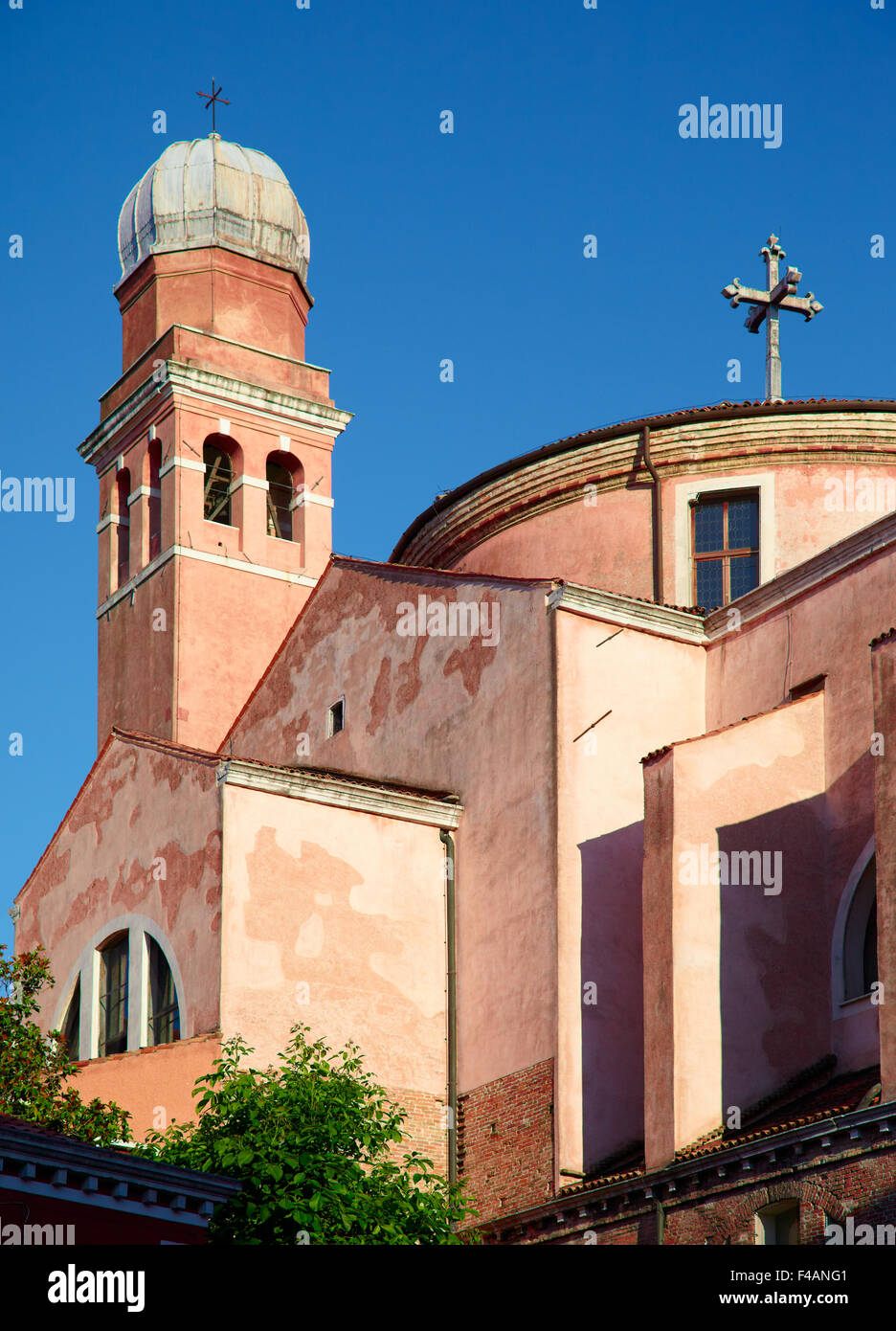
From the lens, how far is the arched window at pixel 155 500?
3375cm

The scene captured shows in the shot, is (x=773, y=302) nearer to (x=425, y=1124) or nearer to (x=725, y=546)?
(x=725, y=546)

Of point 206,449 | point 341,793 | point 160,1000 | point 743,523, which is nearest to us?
point 341,793

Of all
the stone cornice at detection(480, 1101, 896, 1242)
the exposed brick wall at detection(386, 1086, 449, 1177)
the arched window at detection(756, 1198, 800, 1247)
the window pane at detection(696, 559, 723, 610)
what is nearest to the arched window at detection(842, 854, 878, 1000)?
the stone cornice at detection(480, 1101, 896, 1242)

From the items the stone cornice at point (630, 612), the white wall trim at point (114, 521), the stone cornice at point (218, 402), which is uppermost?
the stone cornice at point (218, 402)

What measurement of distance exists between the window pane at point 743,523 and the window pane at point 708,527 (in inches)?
4.4

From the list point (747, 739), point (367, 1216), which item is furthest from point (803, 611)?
point (367, 1216)

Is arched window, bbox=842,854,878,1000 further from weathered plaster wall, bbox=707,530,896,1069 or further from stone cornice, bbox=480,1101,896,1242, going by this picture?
stone cornice, bbox=480,1101,896,1242

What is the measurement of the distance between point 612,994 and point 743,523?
691 centimetres

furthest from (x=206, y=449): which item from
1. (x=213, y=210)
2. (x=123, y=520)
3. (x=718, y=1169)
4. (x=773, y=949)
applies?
(x=718, y=1169)

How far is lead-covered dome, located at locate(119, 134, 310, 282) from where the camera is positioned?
3547cm

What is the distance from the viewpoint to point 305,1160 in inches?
720

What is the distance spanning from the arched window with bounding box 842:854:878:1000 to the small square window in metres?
7.83

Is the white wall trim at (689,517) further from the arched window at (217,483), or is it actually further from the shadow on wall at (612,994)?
the arched window at (217,483)

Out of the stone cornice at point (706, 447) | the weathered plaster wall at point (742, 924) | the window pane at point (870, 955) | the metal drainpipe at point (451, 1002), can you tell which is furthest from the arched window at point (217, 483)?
the window pane at point (870, 955)
